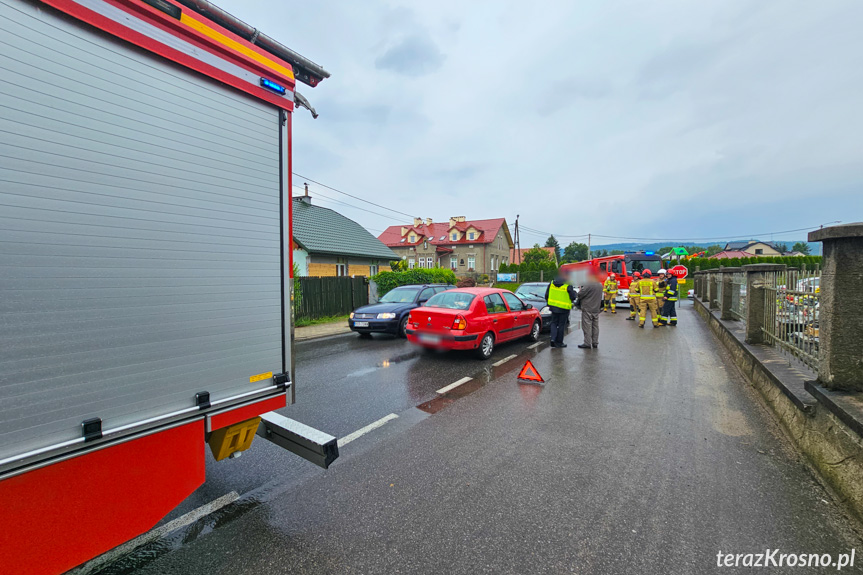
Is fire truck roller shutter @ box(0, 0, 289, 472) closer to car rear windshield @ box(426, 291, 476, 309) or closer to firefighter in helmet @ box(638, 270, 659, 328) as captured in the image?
car rear windshield @ box(426, 291, 476, 309)

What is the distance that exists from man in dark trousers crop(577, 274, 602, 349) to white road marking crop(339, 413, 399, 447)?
578 centimetres

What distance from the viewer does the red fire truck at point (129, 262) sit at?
171 centimetres

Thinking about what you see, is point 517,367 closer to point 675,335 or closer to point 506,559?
point 506,559

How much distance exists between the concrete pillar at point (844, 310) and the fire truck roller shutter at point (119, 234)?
14.7 ft

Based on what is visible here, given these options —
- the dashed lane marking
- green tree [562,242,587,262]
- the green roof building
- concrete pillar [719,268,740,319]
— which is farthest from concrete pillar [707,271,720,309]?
green tree [562,242,587,262]

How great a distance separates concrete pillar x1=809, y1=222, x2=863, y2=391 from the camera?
3.21m

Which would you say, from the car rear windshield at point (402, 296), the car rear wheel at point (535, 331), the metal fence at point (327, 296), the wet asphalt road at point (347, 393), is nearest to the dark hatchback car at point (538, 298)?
the car rear wheel at point (535, 331)

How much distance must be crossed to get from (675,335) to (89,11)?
12.3 meters

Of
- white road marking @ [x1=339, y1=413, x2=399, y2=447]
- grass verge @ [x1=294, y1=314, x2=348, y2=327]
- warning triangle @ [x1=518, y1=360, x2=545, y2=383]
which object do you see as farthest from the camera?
grass verge @ [x1=294, y1=314, x2=348, y2=327]

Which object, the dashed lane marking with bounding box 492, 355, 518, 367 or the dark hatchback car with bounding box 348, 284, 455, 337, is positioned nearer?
the dashed lane marking with bounding box 492, 355, 518, 367

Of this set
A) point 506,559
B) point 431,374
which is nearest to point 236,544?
point 506,559

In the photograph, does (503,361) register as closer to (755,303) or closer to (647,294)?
(755,303)

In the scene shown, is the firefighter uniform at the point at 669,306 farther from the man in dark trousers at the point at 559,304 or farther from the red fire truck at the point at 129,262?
the red fire truck at the point at 129,262

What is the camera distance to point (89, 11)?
1.89 metres
